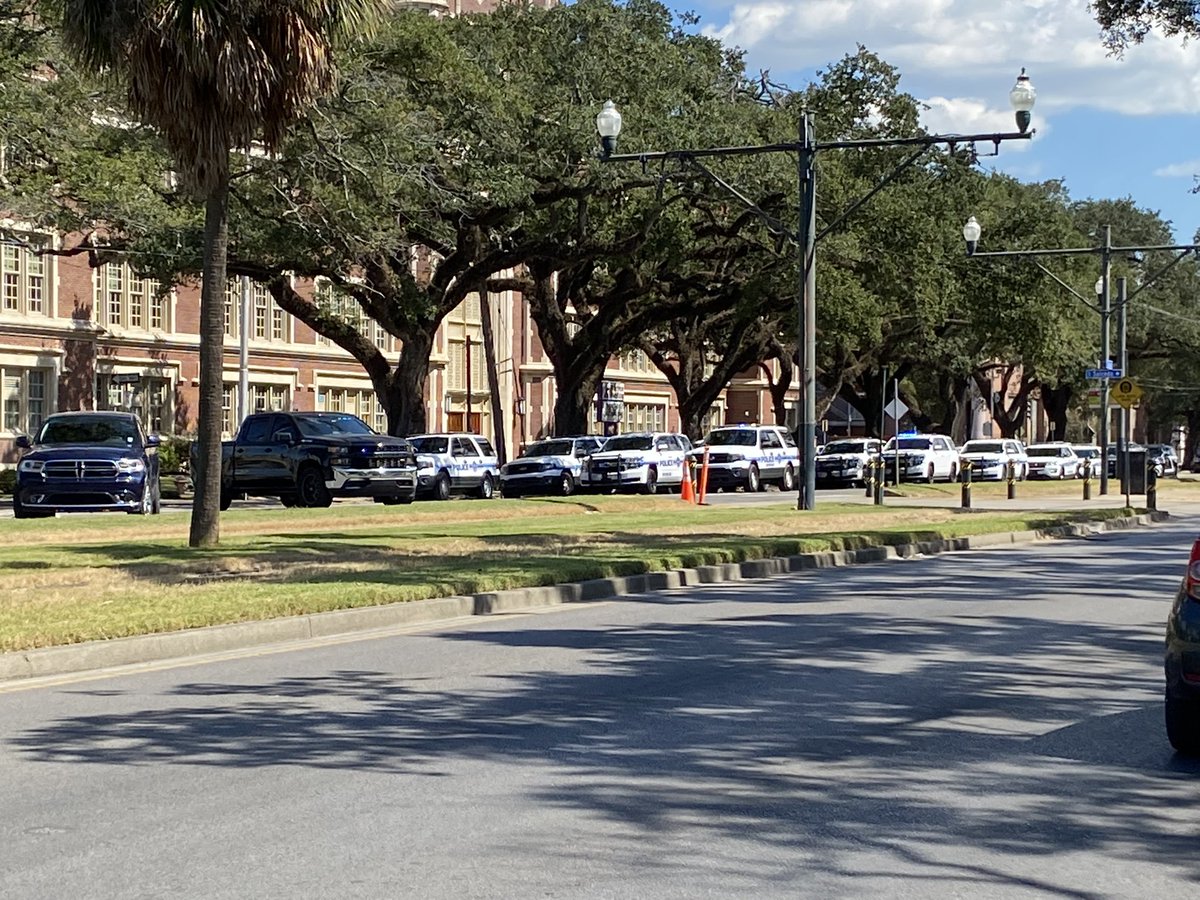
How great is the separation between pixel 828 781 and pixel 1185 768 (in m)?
1.94

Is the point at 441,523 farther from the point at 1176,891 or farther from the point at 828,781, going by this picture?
the point at 1176,891

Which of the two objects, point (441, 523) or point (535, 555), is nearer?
point (535, 555)

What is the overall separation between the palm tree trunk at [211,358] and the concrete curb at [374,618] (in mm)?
5568

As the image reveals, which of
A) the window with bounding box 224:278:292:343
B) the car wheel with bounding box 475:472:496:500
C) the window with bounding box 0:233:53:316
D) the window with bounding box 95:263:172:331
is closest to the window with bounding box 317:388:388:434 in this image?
the window with bounding box 224:278:292:343

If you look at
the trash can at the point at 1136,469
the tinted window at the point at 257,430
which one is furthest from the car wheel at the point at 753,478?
the tinted window at the point at 257,430

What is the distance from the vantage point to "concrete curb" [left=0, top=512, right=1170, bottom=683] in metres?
12.2

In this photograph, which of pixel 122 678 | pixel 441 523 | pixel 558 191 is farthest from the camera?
pixel 558 191

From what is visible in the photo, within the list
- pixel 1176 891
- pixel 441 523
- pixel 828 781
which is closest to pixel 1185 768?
pixel 828 781

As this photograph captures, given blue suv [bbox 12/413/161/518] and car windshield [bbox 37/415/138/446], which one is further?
car windshield [bbox 37/415/138/446]

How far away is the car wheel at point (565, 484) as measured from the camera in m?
46.3

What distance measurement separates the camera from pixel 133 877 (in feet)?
21.1

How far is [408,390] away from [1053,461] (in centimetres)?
3459

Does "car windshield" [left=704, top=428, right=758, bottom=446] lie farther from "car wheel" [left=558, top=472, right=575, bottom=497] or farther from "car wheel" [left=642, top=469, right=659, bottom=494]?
"car wheel" [left=558, top=472, right=575, bottom=497]

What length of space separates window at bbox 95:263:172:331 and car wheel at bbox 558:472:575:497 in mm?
18932
